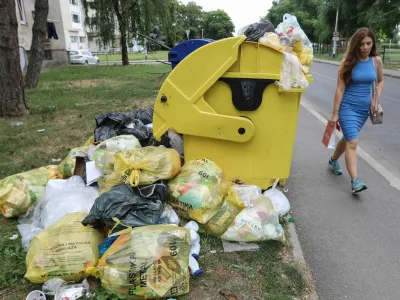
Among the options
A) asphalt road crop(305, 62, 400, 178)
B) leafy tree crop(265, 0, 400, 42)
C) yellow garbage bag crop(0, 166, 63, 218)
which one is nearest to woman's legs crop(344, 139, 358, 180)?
asphalt road crop(305, 62, 400, 178)

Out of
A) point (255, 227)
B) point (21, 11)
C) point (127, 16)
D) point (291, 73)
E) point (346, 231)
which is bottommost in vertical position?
point (346, 231)

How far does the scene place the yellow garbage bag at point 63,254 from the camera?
2330 mm

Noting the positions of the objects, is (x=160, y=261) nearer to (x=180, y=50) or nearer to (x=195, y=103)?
(x=195, y=103)

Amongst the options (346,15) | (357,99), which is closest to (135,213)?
(357,99)

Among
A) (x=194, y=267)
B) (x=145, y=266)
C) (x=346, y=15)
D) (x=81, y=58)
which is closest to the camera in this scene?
(x=145, y=266)

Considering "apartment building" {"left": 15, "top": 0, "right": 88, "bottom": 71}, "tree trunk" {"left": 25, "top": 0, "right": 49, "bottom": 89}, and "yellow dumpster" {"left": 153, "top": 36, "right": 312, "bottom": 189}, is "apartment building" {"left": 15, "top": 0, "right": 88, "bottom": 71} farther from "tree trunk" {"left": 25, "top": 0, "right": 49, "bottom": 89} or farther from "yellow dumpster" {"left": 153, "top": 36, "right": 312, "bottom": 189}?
"yellow dumpster" {"left": 153, "top": 36, "right": 312, "bottom": 189}

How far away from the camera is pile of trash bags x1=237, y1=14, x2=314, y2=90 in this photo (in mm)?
3123

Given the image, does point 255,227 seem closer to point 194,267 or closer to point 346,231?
point 194,267

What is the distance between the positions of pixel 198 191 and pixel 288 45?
158cm

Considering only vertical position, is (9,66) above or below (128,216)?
above

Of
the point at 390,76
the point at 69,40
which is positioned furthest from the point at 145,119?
the point at 69,40

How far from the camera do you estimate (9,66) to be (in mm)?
7027

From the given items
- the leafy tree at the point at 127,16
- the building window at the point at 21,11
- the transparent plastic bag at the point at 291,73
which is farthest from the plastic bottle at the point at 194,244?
the building window at the point at 21,11

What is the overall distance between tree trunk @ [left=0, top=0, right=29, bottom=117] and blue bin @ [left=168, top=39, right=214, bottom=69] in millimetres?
4476
